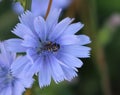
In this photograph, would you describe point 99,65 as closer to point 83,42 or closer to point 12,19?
point 12,19

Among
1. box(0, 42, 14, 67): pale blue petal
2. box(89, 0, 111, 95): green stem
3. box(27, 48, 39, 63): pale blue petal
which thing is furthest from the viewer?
box(89, 0, 111, 95): green stem

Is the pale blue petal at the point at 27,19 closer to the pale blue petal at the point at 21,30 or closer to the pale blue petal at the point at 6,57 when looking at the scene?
the pale blue petal at the point at 21,30

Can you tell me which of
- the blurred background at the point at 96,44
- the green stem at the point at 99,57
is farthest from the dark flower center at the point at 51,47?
the green stem at the point at 99,57

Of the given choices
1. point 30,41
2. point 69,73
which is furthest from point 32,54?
point 69,73

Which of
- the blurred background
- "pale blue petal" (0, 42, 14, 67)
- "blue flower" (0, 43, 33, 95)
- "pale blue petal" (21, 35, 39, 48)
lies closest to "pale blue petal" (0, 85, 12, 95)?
"blue flower" (0, 43, 33, 95)

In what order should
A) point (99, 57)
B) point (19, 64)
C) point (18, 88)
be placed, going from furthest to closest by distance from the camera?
point (99, 57)
point (18, 88)
point (19, 64)

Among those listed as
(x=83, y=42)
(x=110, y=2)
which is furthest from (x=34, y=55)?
(x=110, y=2)

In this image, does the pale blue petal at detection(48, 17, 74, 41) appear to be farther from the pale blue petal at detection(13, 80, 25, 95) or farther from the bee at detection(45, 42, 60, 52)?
the pale blue petal at detection(13, 80, 25, 95)

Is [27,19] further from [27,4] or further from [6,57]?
[6,57]
